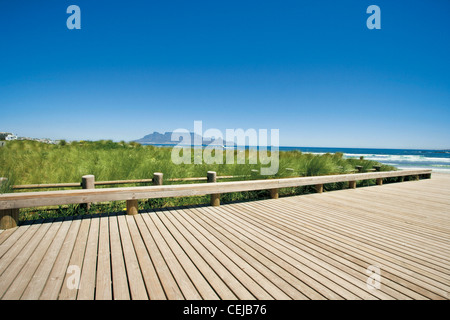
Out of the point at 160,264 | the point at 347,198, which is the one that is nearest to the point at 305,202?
the point at 347,198

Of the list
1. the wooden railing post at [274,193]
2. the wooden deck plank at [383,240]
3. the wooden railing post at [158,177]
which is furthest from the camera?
the wooden railing post at [274,193]

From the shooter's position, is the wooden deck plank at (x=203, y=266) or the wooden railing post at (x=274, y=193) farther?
the wooden railing post at (x=274, y=193)

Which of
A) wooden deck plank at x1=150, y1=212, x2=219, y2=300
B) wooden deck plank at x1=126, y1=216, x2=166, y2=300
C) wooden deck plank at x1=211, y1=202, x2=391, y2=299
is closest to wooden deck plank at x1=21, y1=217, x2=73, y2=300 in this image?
wooden deck plank at x1=126, y1=216, x2=166, y2=300

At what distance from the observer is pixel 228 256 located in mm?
2316

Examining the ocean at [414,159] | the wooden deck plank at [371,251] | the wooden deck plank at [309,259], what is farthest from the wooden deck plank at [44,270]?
the ocean at [414,159]

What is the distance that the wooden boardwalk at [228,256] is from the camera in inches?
69.4

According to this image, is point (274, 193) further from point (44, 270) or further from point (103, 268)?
point (44, 270)

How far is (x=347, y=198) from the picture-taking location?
205 inches

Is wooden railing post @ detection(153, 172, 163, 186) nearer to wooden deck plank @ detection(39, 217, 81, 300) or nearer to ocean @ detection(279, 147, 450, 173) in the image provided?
wooden deck plank @ detection(39, 217, 81, 300)

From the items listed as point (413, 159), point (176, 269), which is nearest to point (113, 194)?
point (176, 269)

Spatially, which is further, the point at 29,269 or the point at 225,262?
the point at 225,262

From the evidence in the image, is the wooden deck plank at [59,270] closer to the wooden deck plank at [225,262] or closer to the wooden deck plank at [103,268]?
the wooden deck plank at [103,268]
